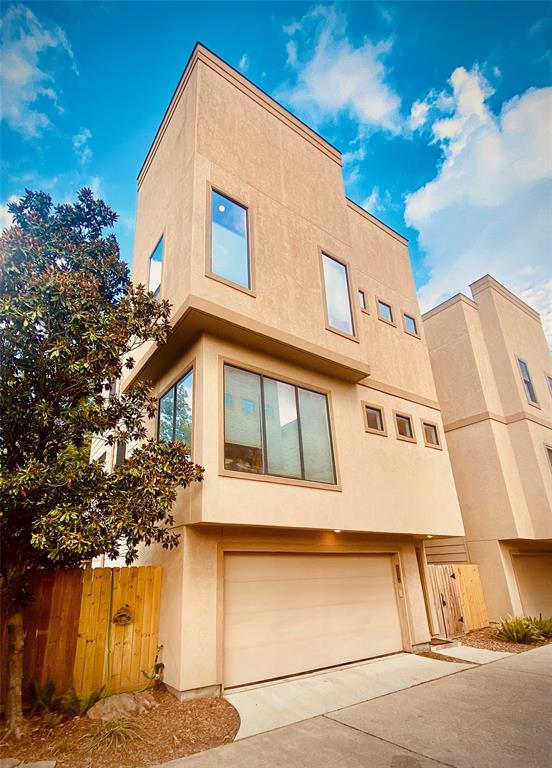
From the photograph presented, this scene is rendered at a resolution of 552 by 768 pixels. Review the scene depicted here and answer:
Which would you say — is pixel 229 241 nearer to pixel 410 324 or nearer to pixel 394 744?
pixel 410 324

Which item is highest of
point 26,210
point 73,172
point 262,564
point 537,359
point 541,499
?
point 73,172

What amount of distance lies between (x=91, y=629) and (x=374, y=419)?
6760 mm

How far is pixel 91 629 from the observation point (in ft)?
18.9

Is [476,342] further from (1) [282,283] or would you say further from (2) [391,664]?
(2) [391,664]

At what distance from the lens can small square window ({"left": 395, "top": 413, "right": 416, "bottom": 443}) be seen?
9.91m

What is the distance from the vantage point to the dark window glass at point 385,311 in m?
11.5

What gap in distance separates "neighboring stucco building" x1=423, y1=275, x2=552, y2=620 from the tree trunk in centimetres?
1247

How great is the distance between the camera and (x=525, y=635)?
32.3 feet

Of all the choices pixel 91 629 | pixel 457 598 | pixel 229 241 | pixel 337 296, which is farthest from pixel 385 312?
pixel 91 629

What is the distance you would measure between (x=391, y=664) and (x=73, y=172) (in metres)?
12.0

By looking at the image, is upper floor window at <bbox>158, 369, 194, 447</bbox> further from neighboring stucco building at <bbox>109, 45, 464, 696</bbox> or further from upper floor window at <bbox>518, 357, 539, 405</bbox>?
upper floor window at <bbox>518, 357, 539, 405</bbox>

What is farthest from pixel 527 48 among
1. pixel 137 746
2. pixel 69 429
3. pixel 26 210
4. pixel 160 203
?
pixel 137 746

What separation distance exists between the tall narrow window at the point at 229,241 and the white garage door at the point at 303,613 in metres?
4.97

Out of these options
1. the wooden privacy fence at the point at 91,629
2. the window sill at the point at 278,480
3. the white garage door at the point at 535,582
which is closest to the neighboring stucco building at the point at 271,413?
the window sill at the point at 278,480
